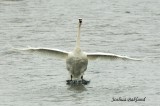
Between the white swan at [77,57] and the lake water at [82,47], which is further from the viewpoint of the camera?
the white swan at [77,57]

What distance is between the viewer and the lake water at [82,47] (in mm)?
18406

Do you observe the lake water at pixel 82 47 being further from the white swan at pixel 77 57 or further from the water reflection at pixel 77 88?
the white swan at pixel 77 57

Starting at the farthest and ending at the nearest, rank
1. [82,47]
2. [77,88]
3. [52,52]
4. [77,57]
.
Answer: [82,47]
[52,52]
[77,88]
[77,57]

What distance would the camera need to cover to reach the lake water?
18406 millimetres

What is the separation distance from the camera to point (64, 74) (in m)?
20.9

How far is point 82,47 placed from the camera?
24.9 metres

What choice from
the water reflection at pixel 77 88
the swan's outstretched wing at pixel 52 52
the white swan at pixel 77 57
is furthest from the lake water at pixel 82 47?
the swan's outstretched wing at pixel 52 52

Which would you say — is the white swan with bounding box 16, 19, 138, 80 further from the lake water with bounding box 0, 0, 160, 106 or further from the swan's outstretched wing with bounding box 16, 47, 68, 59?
the lake water with bounding box 0, 0, 160, 106

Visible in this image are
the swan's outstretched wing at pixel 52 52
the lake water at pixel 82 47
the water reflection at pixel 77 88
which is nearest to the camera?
the lake water at pixel 82 47

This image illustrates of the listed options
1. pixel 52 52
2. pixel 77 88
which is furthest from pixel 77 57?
pixel 52 52

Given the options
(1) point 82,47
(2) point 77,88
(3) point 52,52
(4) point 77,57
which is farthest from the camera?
(1) point 82,47

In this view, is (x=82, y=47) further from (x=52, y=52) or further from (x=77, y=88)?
(x=77, y=88)

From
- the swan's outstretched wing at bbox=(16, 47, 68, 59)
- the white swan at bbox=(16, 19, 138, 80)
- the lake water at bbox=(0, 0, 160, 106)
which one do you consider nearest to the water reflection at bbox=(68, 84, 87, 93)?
the lake water at bbox=(0, 0, 160, 106)

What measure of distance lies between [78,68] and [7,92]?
2.09m
